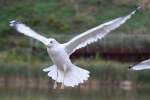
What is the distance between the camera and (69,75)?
1766 cm

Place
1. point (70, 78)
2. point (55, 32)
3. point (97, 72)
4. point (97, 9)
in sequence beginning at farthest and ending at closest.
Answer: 1. point (97, 9)
2. point (55, 32)
3. point (97, 72)
4. point (70, 78)

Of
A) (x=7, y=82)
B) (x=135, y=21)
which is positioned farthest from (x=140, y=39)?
(x=7, y=82)

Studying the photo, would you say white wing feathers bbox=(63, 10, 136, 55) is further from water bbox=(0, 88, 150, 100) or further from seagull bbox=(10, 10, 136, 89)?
water bbox=(0, 88, 150, 100)

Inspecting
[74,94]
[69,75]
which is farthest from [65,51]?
[74,94]

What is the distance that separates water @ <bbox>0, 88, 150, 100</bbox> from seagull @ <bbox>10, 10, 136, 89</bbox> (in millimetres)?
5533

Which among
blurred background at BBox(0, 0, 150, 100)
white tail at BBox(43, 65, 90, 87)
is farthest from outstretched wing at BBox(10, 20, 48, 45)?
blurred background at BBox(0, 0, 150, 100)

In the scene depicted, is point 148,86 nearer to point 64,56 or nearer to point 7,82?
point 7,82

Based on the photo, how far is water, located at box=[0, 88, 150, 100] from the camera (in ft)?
79.4

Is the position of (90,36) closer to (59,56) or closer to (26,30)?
(59,56)

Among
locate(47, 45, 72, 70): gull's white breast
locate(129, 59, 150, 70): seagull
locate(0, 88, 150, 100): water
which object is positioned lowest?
locate(129, 59, 150, 70): seagull

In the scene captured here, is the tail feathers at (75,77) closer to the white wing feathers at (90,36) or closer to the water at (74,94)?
the white wing feathers at (90,36)

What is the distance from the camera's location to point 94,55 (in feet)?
109

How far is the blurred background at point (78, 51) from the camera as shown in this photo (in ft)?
90.8

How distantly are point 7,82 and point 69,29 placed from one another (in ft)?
29.4
